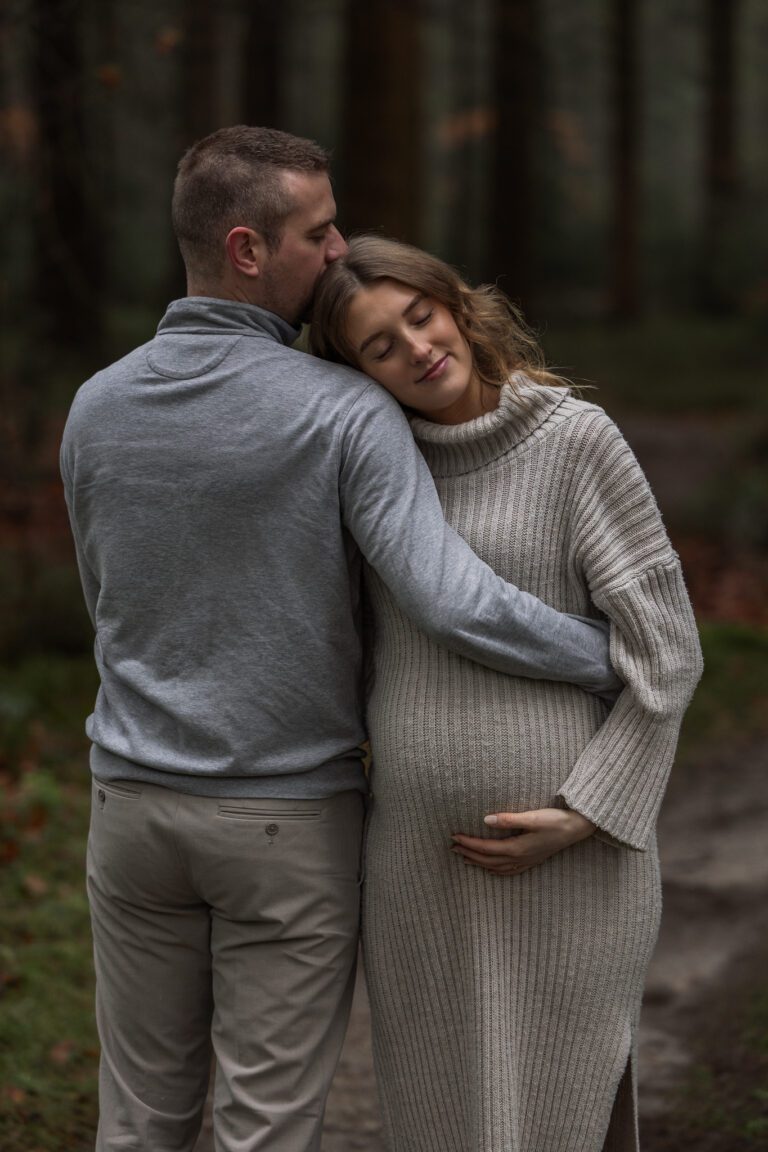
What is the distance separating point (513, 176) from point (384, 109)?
970 centimetres

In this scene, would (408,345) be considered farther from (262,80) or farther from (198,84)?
(262,80)

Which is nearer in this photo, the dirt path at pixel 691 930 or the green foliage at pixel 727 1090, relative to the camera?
the green foliage at pixel 727 1090

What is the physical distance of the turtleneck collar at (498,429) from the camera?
284cm

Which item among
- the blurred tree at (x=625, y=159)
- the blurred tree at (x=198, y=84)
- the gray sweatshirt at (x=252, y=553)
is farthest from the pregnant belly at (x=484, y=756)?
the blurred tree at (x=625, y=159)

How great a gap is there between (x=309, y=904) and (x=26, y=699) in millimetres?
4877

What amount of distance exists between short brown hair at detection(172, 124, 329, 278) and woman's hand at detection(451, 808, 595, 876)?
46.3 inches

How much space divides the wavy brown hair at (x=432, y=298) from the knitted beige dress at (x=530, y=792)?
5.4 inches

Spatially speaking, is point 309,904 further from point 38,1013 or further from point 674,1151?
point 38,1013

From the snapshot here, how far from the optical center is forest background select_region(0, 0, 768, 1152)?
476 centimetres

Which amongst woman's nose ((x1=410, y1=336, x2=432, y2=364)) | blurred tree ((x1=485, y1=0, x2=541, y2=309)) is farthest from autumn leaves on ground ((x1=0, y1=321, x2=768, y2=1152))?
blurred tree ((x1=485, y1=0, x2=541, y2=309))

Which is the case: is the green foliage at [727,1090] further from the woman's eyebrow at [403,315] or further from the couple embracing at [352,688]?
the woman's eyebrow at [403,315]

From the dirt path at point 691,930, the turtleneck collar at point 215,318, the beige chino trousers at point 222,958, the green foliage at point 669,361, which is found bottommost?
the green foliage at point 669,361

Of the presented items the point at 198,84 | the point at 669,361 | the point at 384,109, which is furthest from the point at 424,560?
the point at 669,361

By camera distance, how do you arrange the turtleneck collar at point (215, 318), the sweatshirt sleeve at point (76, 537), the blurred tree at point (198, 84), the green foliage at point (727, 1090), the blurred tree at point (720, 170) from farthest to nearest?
the blurred tree at point (720, 170)
the blurred tree at point (198, 84)
the green foliage at point (727, 1090)
the sweatshirt sleeve at point (76, 537)
the turtleneck collar at point (215, 318)
